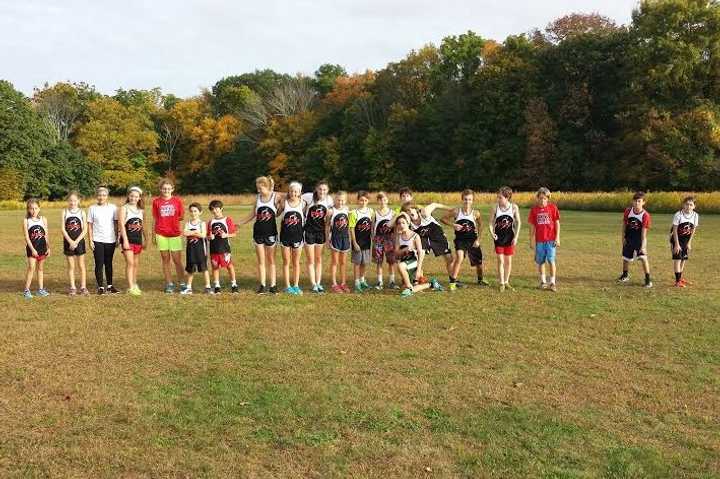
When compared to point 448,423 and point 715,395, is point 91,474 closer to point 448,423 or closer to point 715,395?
point 448,423

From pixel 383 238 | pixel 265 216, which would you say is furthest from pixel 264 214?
pixel 383 238

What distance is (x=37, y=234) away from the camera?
979 cm

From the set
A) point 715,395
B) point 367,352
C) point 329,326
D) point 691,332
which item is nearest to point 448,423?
point 367,352

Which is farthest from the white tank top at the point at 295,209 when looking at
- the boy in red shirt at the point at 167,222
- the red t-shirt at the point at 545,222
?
the red t-shirt at the point at 545,222

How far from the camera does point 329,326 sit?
7.79 metres

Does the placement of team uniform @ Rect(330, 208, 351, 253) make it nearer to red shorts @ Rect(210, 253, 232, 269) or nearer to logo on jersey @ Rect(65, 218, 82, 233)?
red shorts @ Rect(210, 253, 232, 269)

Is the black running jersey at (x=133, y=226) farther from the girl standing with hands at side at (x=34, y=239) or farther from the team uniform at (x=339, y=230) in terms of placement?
the team uniform at (x=339, y=230)

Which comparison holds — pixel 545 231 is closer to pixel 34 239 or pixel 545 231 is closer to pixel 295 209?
pixel 295 209

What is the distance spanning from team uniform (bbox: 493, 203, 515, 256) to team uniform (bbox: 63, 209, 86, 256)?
22.4ft

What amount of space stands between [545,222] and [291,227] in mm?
4215

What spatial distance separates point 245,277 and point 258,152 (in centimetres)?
6264

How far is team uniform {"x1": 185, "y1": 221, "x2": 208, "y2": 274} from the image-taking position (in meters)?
9.96

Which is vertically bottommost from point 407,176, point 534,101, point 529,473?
point 529,473

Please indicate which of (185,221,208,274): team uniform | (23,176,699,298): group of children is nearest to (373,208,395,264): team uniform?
(23,176,699,298): group of children
